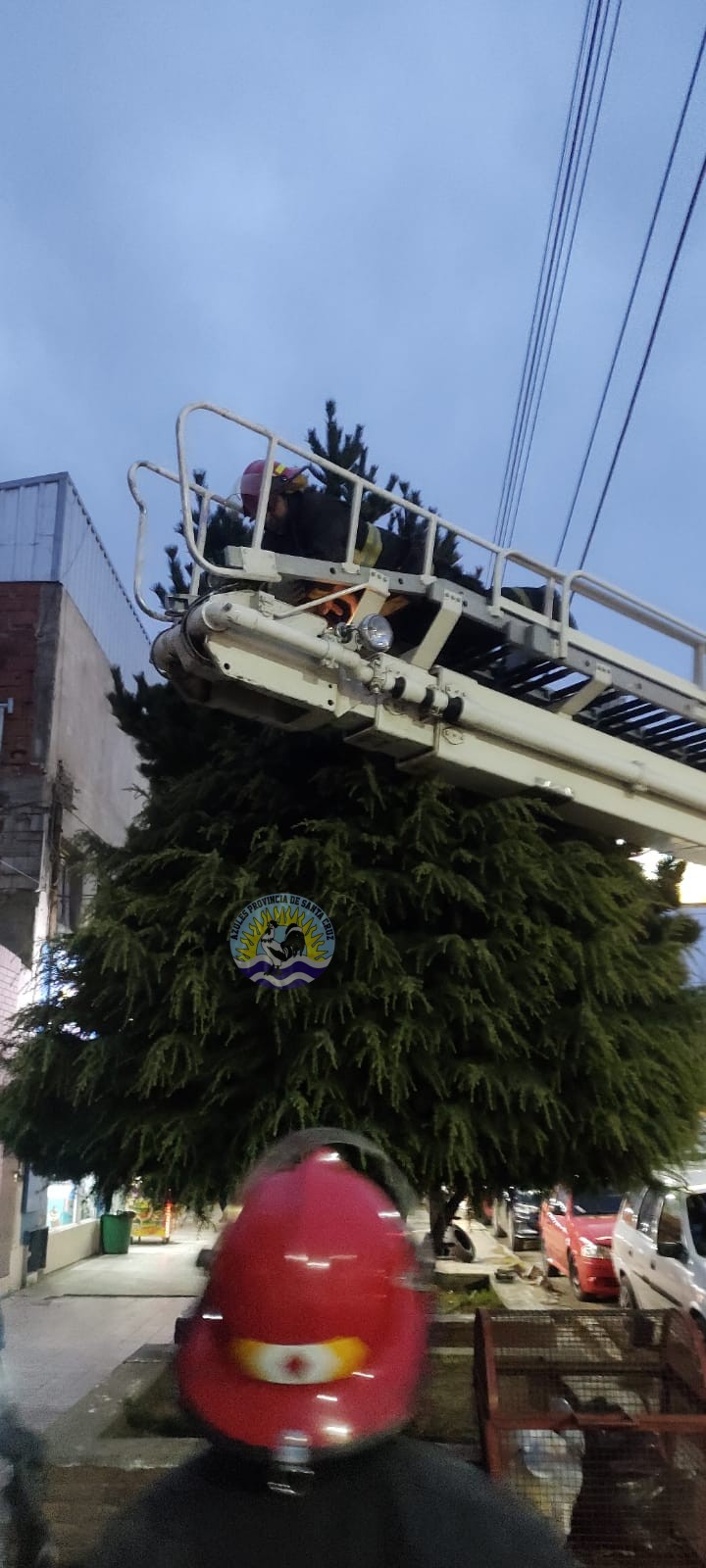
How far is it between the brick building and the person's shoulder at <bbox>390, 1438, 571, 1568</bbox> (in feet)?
36.4

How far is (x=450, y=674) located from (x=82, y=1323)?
9192 mm

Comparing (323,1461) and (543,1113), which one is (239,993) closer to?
(543,1113)

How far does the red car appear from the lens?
13469 millimetres

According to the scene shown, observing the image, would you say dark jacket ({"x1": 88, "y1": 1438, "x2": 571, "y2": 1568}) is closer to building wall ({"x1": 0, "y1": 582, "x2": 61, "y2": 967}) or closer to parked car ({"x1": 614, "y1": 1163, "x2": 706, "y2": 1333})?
parked car ({"x1": 614, "y1": 1163, "x2": 706, "y2": 1333})

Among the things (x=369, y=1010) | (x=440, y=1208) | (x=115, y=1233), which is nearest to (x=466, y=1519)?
(x=369, y=1010)

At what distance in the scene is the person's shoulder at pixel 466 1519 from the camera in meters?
1.25

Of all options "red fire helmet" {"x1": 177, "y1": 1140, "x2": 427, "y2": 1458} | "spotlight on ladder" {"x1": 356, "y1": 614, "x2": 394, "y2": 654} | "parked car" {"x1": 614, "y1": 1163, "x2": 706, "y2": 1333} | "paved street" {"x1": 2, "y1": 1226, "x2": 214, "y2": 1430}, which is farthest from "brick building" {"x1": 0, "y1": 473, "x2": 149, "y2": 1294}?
"red fire helmet" {"x1": 177, "y1": 1140, "x2": 427, "y2": 1458}

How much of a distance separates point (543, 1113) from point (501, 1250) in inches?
641

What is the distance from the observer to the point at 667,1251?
951 cm

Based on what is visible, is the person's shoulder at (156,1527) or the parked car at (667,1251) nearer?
the person's shoulder at (156,1527)

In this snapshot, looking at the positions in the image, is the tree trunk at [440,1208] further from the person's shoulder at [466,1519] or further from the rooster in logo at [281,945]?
the person's shoulder at [466,1519]

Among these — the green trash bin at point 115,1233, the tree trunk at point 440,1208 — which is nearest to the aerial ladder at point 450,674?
the tree trunk at point 440,1208

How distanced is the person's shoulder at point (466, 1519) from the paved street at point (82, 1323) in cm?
640

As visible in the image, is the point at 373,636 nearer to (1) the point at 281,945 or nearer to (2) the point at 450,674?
(2) the point at 450,674
